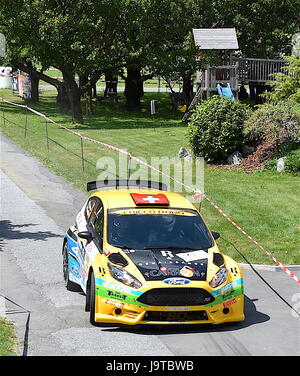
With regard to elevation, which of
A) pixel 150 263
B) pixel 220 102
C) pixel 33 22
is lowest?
pixel 150 263

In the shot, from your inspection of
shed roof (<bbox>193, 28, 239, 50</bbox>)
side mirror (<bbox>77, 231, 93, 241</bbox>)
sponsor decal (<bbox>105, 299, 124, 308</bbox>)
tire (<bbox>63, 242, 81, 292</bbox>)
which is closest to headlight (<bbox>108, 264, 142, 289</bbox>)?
sponsor decal (<bbox>105, 299, 124, 308</bbox>)

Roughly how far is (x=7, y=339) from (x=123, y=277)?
179cm

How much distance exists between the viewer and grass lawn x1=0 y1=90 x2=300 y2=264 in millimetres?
16080

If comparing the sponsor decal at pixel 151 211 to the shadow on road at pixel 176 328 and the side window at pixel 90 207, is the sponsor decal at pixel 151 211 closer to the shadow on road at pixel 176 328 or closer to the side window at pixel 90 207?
the side window at pixel 90 207

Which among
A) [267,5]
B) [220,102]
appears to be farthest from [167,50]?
[220,102]

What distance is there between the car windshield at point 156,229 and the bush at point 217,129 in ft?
44.3

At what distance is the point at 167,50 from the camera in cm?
4253

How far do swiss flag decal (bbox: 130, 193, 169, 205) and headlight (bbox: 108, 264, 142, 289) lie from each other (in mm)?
1763

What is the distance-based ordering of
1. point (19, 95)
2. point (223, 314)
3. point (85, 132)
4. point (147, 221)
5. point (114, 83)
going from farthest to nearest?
1. point (19, 95)
2. point (114, 83)
3. point (85, 132)
4. point (147, 221)
5. point (223, 314)

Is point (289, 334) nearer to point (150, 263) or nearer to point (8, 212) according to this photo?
point (150, 263)

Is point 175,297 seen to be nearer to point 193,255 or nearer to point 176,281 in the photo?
point 176,281

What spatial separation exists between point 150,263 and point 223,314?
4.14 ft

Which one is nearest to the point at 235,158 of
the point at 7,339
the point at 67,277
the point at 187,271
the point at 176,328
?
the point at 67,277

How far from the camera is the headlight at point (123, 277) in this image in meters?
10.0
